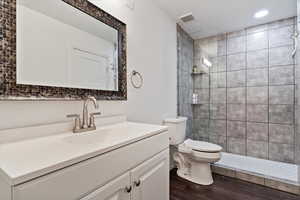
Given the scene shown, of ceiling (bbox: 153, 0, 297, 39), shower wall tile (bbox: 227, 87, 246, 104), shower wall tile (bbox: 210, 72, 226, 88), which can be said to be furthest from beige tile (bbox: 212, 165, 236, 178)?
ceiling (bbox: 153, 0, 297, 39)

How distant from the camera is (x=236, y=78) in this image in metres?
2.63

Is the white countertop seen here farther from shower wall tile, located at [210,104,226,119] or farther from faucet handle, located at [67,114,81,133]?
shower wall tile, located at [210,104,226,119]

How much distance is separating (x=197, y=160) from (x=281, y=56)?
203cm

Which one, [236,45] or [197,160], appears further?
[236,45]

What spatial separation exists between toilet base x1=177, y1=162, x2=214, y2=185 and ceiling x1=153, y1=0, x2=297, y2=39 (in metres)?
2.05

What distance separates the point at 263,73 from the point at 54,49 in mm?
2836

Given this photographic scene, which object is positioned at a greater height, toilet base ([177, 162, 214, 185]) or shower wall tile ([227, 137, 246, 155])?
shower wall tile ([227, 137, 246, 155])

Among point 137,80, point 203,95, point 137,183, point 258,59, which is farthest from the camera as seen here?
point 203,95

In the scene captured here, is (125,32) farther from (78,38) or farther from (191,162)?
(191,162)

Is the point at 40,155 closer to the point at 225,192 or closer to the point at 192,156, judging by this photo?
the point at 192,156

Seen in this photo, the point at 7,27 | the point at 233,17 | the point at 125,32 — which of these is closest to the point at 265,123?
the point at 233,17

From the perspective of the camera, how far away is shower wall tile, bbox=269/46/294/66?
223 centimetres

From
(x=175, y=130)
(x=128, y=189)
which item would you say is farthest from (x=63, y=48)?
(x=175, y=130)

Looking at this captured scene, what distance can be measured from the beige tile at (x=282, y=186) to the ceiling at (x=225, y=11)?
220 centimetres
